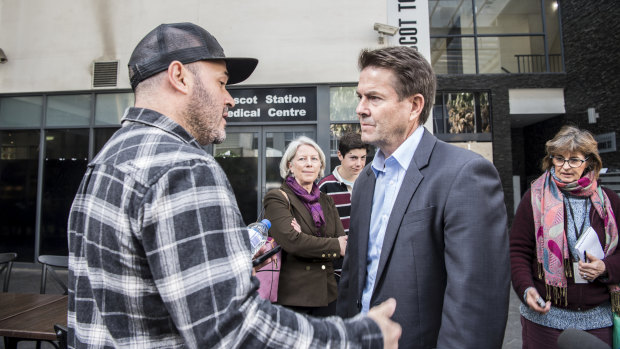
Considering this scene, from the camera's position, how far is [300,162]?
322 cm

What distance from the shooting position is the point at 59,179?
7910mm

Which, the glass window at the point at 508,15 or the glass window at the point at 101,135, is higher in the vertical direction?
the glass window at the point at 508,15

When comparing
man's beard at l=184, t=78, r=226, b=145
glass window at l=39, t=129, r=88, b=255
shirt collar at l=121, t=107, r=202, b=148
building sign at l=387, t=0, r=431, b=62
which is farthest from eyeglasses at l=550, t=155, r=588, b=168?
glass window at l=39, t=129, r=88, b=255

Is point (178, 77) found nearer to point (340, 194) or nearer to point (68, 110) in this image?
point (340, 194)

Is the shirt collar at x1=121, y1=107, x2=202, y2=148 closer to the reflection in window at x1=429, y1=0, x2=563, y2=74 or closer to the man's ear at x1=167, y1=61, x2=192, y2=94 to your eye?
the man's ear at x1=167, y1=61, x2=192, y2=94

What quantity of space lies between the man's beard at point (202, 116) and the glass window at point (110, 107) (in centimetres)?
771

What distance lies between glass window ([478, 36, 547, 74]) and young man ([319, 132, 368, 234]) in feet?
30.2

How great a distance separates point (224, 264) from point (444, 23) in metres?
12.3

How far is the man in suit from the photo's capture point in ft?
4.29

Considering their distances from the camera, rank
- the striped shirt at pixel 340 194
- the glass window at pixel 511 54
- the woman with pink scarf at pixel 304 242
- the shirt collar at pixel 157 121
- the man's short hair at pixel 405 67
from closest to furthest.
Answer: the shirt collar at pixel 157 121 → the man's short hair at pixel 405 67 → the woman with pink scarf at pixel 304 242 → the striped shirt at pixel 340 194 → the glass window at pixel 511 54

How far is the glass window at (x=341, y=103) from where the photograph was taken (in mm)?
7422

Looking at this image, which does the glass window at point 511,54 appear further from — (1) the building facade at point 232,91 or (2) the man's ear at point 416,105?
(2) the man's ear at point 416,105

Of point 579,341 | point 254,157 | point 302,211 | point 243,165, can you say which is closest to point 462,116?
point 254,157

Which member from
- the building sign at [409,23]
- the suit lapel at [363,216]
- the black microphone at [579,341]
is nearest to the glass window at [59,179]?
the building sign at [409,23]
